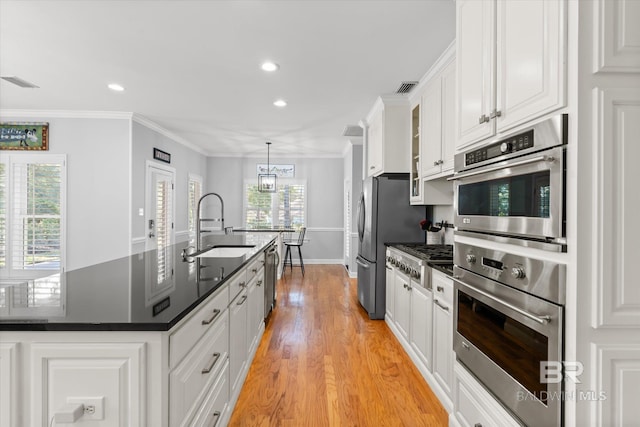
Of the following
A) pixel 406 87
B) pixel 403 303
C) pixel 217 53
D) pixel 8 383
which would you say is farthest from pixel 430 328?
pixel 217 53

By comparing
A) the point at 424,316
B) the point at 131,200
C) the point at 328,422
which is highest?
the point at 131,200

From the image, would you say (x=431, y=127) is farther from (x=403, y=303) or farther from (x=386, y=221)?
(x=403, y=303)

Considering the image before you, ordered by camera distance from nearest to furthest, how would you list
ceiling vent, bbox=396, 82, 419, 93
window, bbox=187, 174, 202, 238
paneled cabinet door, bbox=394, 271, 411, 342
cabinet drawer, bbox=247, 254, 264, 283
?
cabinet drawer, bbox=247, 254, 264, 283 < paneled cabinet door, bbox=394, 271, 411, 342 < ceiling vent, bbox=396, 82, 419, 93 < window, bbox=187, 174, 202, 238

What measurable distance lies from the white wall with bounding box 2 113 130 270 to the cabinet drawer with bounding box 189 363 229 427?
3701mm

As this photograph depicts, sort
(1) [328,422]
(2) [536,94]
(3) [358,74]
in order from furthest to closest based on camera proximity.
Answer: (3) [358,74] < (1) [328,422] < (2) [536,94]

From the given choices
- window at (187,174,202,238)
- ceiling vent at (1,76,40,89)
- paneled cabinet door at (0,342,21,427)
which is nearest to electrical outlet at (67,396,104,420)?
paneled cabinet door at (0,342,21,427)

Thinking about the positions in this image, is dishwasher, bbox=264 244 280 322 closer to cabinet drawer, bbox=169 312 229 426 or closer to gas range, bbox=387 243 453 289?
gas range, bbox=387 243 453 289

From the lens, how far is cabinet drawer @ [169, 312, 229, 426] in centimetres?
112

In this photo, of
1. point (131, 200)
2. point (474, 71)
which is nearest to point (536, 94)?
point (474, 71)

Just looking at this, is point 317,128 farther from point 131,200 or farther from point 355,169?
point 131,200

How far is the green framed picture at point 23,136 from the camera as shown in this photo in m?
4.57

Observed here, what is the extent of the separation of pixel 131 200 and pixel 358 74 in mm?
3648

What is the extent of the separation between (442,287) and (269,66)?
8.01 ft

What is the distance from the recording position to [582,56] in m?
0.98
